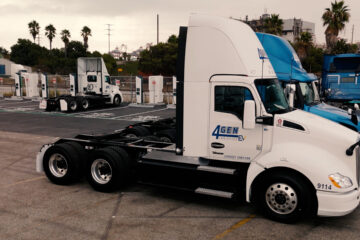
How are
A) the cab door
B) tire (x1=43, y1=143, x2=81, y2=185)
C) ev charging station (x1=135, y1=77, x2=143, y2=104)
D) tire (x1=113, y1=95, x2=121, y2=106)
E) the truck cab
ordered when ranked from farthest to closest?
1. ev charging station (x1=135, y1=77, x2=143, y2=104)
2. tire (x1=113, y1=95, x2=121, y2=106)
3. the truck cab
4. tire (x1=43, y1=143, x2=81, y2=185)
5. the cab door

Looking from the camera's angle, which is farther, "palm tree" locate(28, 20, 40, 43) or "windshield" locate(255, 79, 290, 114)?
"palm tree" locate(28, 20, 40, 43)

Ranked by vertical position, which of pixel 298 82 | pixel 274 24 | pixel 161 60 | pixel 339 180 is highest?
pixel 274 24

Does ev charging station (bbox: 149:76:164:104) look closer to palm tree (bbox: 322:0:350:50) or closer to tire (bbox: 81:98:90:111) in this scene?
tire (bbox: 81:98:90:111)

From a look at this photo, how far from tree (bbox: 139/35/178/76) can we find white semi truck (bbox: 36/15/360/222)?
49979 mm

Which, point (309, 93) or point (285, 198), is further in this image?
point (309, 93)

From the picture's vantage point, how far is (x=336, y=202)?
5.75 m

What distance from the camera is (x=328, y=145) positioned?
19.7ft

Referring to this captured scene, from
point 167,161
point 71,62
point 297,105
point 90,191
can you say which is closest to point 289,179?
point 167,161

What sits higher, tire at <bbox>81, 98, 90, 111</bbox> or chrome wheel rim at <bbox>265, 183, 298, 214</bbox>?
tire at <bbox>81, 98, 90, 111</bbox>

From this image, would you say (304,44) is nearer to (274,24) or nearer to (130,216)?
(274,24)

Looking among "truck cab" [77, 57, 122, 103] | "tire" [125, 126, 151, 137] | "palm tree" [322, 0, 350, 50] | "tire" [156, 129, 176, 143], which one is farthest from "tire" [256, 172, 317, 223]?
"palm tree" [322, 0, 350, 50]

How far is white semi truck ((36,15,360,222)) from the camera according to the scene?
5.96m

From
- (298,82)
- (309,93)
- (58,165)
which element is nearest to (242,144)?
(58,165)

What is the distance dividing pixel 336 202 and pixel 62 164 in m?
5.95
